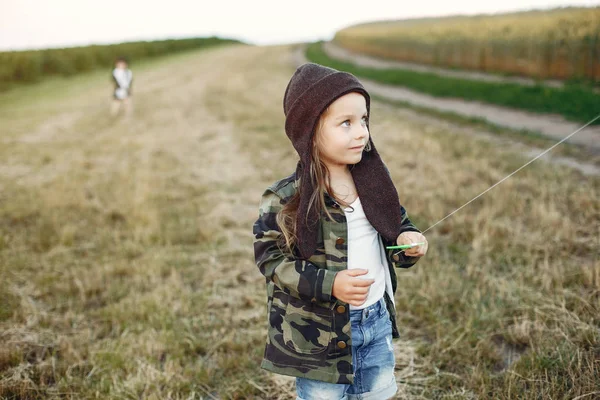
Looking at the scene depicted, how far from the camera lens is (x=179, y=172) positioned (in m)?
7.86

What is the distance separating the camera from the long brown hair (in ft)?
6.63

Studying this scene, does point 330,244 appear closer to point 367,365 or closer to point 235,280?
point 367,365

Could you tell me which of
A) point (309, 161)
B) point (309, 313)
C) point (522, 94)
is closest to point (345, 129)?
point (309, 161)

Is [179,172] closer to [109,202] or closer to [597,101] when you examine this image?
[109,202]

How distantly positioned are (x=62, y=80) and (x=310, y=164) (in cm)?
2891

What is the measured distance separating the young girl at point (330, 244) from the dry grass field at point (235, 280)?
865mm

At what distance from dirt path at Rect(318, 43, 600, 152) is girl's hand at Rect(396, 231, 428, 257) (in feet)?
18.8

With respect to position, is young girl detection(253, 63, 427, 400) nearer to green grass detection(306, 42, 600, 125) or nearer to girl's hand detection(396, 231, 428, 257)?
girl's hand detection(396, 231, 428, 257)

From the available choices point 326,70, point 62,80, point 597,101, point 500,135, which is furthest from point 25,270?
point 62,80

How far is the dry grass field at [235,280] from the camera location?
9.41ft

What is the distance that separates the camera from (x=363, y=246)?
7.03ft

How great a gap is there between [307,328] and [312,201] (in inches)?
20.6

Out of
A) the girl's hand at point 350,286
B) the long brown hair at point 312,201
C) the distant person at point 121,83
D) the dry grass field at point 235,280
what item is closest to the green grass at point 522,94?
the dry grass field at point 235,280

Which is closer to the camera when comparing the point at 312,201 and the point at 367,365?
the point at 312,201
